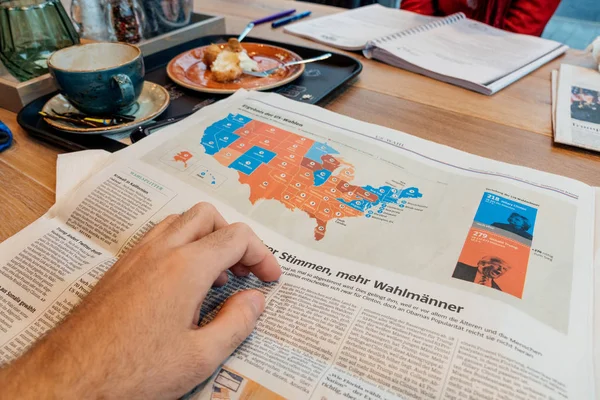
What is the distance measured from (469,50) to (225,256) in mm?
754

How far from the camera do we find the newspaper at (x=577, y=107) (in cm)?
58

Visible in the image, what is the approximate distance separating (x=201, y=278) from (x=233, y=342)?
5 centimetres

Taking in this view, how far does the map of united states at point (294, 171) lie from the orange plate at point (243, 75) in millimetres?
121

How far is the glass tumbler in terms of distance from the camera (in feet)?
2.18

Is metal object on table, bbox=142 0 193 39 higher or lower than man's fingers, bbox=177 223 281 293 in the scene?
higher

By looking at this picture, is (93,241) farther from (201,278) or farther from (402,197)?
(402,197)

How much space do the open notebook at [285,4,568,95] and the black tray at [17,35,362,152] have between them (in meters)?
0.11

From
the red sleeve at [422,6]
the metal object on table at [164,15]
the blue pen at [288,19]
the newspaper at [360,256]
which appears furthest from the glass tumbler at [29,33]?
the red sleeve at [422,6]

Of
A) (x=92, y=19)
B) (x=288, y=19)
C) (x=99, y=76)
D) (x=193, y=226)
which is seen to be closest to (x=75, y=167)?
(x=99, y=76)

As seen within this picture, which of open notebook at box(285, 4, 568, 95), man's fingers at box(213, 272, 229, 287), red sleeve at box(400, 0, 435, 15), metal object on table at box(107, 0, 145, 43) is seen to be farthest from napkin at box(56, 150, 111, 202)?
red sleeve at box(400, 0, 435, 15)

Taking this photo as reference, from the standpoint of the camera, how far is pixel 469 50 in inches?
33.6

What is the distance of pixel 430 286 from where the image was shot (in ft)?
1.19

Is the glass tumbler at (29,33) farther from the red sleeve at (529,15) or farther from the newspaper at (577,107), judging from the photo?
the red sleeve at (529,15)

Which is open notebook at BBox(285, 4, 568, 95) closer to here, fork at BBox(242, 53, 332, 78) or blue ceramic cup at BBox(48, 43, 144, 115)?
fork at BBox(242, 53, 332, 78)
